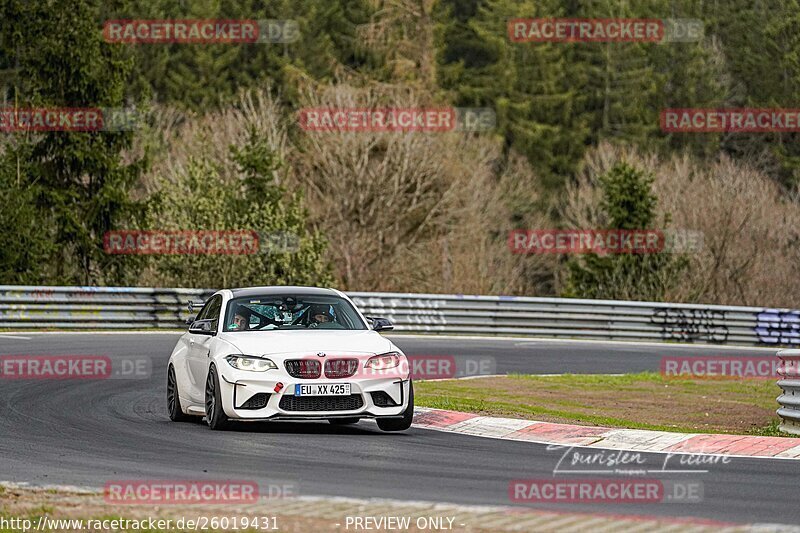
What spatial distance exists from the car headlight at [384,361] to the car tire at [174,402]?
2458mm

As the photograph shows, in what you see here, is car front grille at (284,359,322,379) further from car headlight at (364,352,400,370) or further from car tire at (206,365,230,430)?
car tire at (206,365,230,430)

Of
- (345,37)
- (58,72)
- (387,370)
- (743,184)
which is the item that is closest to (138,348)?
(387,370)

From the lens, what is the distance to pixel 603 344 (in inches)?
1271

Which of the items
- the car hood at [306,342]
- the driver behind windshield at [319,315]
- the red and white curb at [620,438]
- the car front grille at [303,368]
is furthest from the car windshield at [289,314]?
the red and white curb at [620,438]

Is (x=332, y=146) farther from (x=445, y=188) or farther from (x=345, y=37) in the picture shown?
(x=345, y=37)

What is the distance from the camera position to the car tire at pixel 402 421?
13719mm

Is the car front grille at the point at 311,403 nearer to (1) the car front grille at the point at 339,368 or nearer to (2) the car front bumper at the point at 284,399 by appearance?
(2) the car front bumper at the point at 284,399

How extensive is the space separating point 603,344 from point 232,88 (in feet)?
152

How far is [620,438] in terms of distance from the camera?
1328cm

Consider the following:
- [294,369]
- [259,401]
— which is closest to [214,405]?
[259,401]

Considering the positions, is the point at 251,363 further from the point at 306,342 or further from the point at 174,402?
the point at 174,402

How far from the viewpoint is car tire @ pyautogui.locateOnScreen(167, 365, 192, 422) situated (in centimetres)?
1489

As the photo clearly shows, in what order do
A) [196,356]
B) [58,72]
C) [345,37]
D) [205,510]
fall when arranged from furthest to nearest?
[345,37] → [58,72] → [196,356] → [205,510]

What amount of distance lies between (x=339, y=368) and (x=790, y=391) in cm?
503
